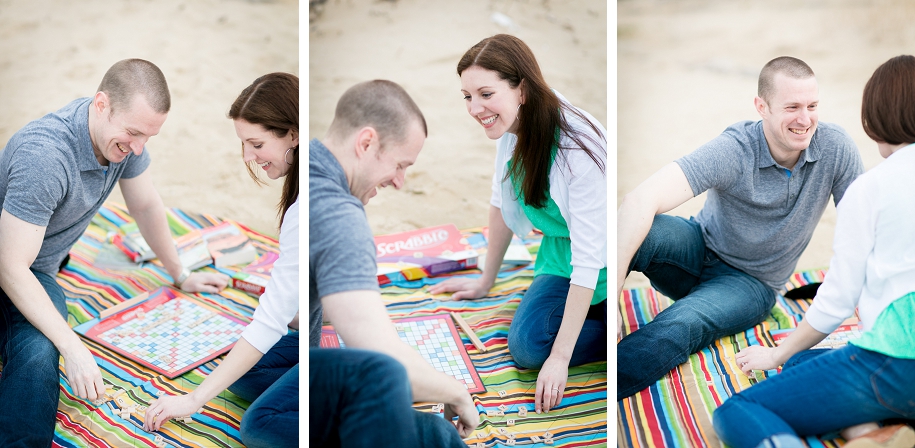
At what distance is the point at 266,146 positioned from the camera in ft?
6.56

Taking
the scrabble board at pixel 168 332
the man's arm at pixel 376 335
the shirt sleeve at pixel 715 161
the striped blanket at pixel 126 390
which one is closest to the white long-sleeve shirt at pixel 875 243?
the shirt sleeve at pixel 715 161

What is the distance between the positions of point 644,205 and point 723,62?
167 centimetres

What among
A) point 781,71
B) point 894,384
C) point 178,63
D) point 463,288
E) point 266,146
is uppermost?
point 178,63

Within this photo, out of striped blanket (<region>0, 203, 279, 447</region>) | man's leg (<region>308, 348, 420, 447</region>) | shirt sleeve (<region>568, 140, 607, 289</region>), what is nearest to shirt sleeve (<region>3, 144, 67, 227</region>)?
striped blanket (<region>0, 203, 279, 447</region>)

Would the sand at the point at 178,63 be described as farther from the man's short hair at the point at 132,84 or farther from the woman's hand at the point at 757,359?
the woman's hand at the point at 757,359

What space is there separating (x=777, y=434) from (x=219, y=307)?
5.52 ft

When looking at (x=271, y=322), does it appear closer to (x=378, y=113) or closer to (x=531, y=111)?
(x=378, y=113)

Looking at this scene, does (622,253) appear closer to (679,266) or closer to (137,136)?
(679,266)

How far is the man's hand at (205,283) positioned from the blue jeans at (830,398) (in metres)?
1.67

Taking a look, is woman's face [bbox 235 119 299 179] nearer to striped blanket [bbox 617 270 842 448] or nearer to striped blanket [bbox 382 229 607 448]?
striped blanket [bbox 382 229 607 448]

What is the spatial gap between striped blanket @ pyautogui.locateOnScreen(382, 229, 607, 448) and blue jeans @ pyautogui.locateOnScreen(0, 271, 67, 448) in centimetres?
88

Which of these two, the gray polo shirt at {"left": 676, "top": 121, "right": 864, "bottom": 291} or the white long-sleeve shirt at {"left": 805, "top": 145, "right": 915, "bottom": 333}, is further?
the gray polo shirt at {"left": 676, "top": 121, "right": 864, "bottom": 291}

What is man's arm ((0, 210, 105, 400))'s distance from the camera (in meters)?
2.04

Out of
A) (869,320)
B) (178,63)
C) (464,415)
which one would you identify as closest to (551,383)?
(464,415)
